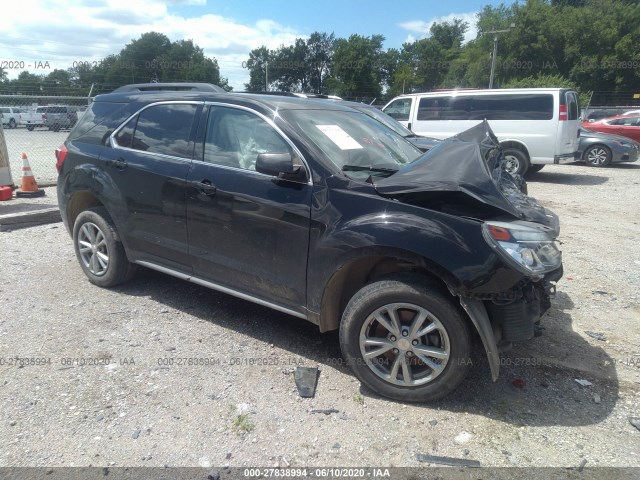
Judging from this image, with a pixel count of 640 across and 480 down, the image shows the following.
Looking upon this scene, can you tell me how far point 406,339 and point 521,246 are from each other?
87 cm

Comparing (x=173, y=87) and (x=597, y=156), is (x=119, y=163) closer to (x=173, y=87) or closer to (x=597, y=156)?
(x=173, y=87)

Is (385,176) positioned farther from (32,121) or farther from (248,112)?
(32,121)

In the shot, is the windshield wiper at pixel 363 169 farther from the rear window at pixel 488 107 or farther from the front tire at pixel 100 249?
the rear window at pixel 488 107

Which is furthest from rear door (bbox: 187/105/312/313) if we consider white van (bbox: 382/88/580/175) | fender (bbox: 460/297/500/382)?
white van (bbox: 382/88/580/175)

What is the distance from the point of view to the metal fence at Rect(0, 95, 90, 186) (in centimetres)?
1043

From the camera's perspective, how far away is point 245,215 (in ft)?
11.5

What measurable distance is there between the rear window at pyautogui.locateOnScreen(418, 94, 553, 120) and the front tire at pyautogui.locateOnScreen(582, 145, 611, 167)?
4174mm

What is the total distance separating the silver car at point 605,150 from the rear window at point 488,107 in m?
3.32

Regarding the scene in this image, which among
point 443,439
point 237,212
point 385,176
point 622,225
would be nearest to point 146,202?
point 237,212

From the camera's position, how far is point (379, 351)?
3.08 metres

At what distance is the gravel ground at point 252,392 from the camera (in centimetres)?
266

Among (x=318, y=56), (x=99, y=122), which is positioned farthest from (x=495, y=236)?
(x=318, y=56)

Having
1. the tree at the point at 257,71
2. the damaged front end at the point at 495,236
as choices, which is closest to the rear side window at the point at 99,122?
the damaged front end at the point at 495,236

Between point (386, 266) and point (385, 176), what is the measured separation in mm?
636
